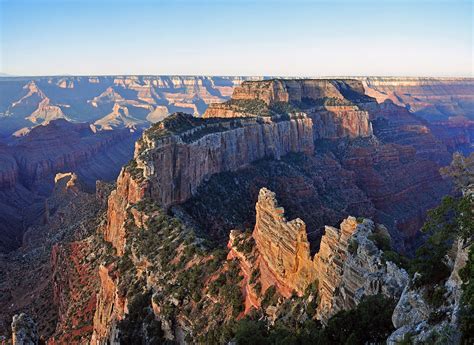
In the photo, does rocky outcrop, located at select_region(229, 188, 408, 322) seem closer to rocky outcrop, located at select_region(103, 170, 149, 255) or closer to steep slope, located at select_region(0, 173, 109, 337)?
rocky outcrop, located at select_region(103, 170, 149, 255)

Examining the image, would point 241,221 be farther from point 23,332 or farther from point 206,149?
point 23,332

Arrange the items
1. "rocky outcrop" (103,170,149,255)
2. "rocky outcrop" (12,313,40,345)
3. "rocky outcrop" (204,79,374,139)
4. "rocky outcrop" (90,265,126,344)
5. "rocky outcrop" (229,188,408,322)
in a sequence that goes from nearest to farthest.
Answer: "rocky outcrop" (229,188,408,322), "rocky outcrop" (12,313,40,345), "rocky outcrop" (90,265,126,344), "rocky outcrop" (103,170,149,255), "rocky outcrop" (204,79,374,139)

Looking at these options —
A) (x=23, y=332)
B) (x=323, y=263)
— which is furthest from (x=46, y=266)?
(x=323, y=263)

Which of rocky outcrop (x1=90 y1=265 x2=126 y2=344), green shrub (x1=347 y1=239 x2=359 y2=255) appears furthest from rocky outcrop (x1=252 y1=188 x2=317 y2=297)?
rocky outcrop (x1=90 y1=265 x2=126 y2=344)

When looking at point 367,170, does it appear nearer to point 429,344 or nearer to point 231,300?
point 231,300

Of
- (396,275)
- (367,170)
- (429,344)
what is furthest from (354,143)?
(429,344)

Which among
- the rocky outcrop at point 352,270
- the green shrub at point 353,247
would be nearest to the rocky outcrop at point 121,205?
the rocky outcrop at point 352,270

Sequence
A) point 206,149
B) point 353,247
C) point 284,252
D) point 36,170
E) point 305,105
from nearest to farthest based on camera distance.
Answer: point 353,247 < point 284,252 < point 206,149 < point 305,105 < point 36,170
